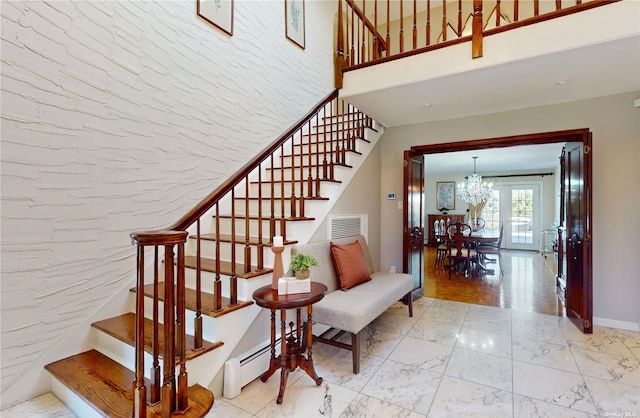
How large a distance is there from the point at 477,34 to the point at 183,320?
304 centimetres

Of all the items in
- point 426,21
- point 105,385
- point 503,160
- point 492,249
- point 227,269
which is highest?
point 426,21

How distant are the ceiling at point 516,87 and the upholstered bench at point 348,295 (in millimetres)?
1678

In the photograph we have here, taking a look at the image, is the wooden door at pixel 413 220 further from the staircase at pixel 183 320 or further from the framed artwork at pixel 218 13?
the framed artwork at pixel 218 13

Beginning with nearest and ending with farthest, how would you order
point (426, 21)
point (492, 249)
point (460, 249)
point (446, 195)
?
point (426, 21)
point (460, 249)
point (492, 249)
point (446, 195)

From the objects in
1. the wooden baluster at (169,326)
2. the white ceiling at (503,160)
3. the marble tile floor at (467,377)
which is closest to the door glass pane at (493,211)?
the white ceiling at (503,160)

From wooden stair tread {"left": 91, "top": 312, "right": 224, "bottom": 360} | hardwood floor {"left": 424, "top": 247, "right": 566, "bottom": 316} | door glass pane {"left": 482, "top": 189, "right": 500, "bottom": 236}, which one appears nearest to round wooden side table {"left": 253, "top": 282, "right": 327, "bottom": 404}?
wooden stair tread {"left": 91, "top": 312, "right": 224, "bottom": 360}

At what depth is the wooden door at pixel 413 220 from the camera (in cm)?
403

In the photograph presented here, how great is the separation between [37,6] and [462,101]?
367 cm

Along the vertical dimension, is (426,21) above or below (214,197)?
above

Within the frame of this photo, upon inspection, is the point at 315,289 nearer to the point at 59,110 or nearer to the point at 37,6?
the point at 59,110

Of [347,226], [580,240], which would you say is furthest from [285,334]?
[580,240]

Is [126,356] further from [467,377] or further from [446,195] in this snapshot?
[446,195]

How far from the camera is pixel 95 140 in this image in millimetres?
2129

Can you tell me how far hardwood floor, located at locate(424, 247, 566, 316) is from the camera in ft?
13.0
